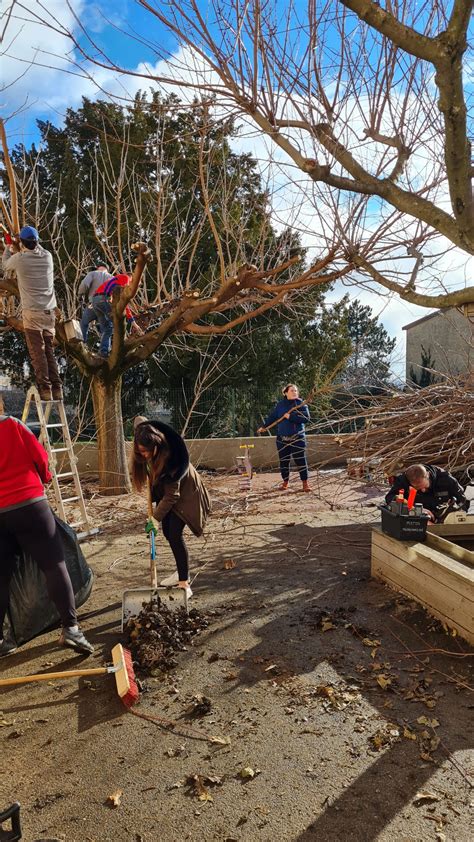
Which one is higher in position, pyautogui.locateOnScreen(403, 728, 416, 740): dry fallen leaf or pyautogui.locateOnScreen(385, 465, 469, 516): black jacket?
pyautogui.locateOnScreen(385, 465, 469, 516): black jacket

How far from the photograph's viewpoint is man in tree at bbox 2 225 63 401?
6336 mm

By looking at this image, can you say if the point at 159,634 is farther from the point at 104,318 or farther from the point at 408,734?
the point at 104,318

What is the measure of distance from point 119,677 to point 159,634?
0.58 meters

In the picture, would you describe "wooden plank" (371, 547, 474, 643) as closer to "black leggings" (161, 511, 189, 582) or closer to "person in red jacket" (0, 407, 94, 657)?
"black leggings" (161, 511, 189, 582)

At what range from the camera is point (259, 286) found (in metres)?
9.16

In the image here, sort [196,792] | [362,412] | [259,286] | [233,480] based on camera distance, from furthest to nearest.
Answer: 1. [233,480]
2. [259,286]
3. [362,412]
4. [196,792]

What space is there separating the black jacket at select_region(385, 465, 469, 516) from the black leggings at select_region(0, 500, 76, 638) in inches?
109

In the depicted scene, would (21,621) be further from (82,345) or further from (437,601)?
(82,345)

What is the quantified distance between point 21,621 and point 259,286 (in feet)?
21.2

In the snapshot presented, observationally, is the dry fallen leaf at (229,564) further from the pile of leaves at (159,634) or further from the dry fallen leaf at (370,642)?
the dry fallen leaf at (370,642)

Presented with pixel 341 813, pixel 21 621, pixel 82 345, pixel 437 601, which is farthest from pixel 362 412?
pixel 82 345

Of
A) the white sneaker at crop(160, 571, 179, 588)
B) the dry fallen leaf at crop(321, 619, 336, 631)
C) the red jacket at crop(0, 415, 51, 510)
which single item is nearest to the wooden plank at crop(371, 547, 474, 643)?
the dry fallen leaf at crop(321, 619, 336, 631)

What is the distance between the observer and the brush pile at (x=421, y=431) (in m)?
5.43

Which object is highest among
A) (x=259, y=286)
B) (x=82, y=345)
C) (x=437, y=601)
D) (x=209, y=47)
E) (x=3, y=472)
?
(x=209, y=47)
